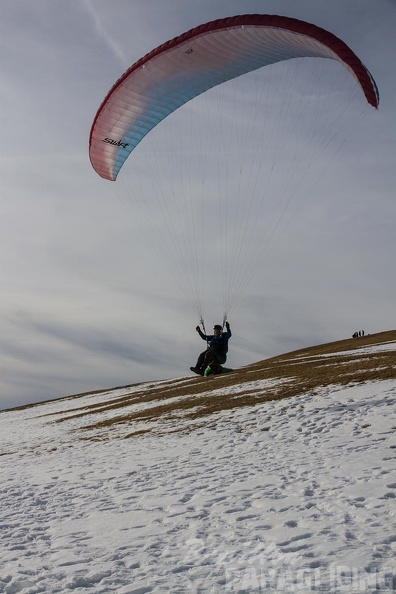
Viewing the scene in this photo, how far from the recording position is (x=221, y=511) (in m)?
7.87

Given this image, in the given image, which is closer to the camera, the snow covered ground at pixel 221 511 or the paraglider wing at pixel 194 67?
the snow covered ground at pixel 221 511

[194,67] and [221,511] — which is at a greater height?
[194,67]

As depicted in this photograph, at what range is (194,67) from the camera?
19156mm

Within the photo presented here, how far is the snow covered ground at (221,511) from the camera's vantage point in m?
5.71

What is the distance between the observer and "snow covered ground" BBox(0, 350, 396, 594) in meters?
5.71

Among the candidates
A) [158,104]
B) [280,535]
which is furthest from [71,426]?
[280,535]

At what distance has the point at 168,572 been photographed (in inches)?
235

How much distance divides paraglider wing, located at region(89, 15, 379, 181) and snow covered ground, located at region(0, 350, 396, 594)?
1061 centimetres

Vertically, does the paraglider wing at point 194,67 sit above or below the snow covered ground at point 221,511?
above

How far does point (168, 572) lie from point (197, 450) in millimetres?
Answer: 6541

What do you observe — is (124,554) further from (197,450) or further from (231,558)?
(197,450)

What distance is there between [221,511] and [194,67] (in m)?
16.3

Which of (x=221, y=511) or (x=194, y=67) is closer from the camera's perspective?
(x=221, y=511)

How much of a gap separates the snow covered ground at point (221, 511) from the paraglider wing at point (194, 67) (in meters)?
10.6
